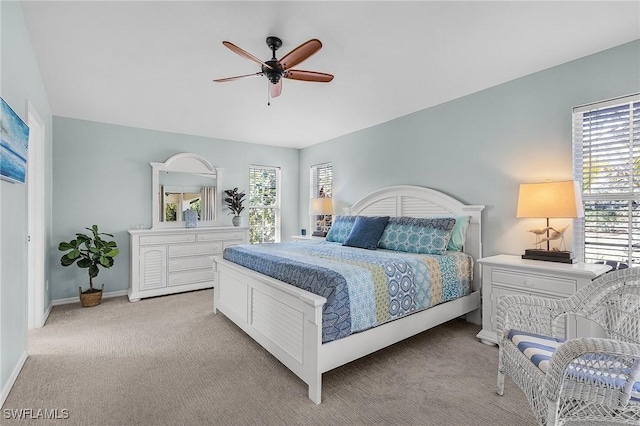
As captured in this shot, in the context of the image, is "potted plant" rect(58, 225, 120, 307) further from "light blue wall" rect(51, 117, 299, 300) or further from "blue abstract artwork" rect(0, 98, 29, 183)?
"blue abstract artwork" rect(0, 98, 29, 183)

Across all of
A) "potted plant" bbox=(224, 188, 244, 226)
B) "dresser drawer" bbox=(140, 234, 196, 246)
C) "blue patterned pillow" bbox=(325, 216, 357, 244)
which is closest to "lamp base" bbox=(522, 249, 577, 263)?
"blue patterned pillow" bbox=(325, 216, 357, 244)

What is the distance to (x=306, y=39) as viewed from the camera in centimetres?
241

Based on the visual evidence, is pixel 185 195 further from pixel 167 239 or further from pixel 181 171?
pixel 167 239

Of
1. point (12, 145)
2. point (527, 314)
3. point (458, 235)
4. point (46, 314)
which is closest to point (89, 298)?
point (46, 314)

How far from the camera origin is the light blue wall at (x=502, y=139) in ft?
8.58

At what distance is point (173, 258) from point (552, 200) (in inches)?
178

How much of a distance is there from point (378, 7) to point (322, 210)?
133 inches

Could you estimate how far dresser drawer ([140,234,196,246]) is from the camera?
4195mm

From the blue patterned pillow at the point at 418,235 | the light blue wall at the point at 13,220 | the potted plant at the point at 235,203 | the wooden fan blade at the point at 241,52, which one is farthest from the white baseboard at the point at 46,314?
the blue patterned pillow at the point at 418,235

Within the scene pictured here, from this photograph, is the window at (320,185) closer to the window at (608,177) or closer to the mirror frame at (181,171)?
the mirror frame at (181,171)

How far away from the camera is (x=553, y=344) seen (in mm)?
1653

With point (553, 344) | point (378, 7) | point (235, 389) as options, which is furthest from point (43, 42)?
point (553, 344)

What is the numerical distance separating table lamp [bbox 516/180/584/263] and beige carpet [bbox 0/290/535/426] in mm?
968

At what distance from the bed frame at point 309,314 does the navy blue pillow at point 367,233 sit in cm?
63
